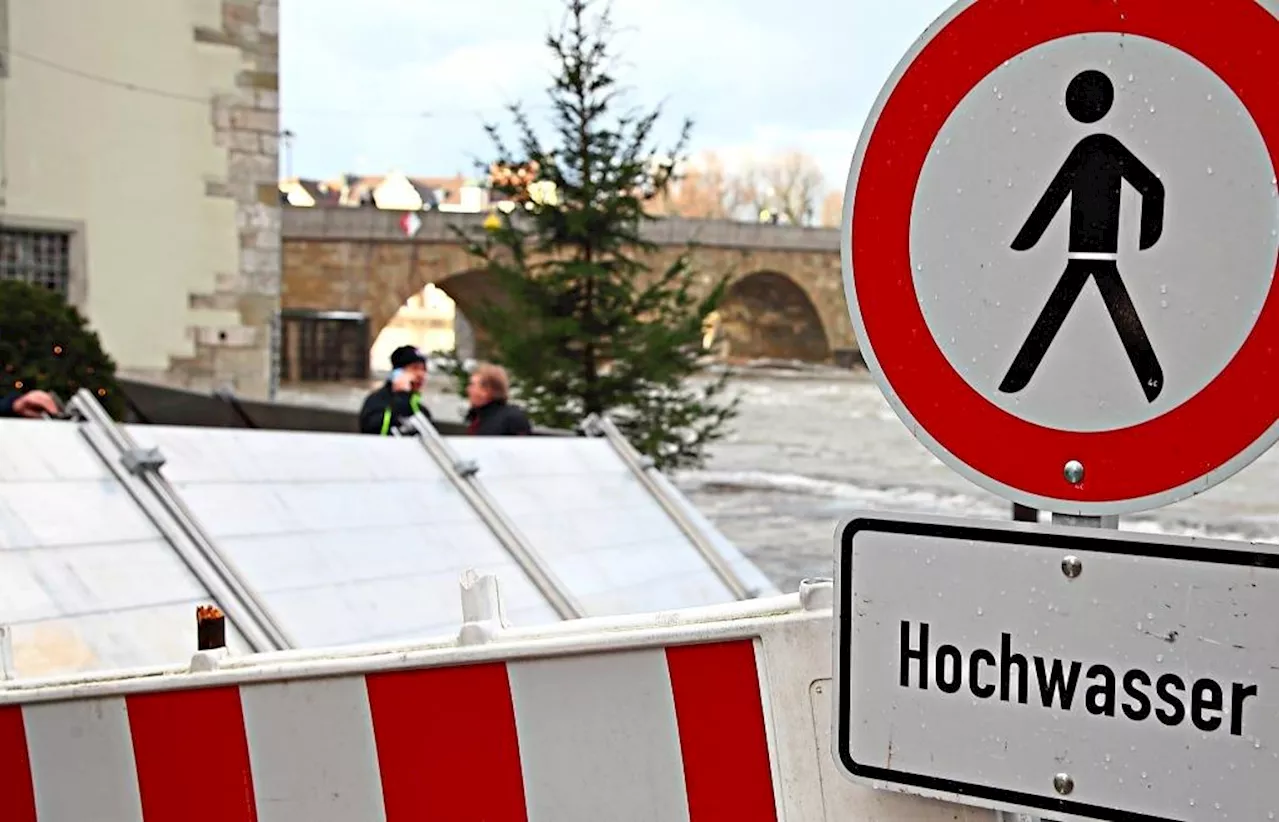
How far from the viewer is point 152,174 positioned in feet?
56.2

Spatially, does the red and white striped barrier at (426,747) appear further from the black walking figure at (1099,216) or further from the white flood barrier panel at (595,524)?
the white flood barrier panel at (595,524)

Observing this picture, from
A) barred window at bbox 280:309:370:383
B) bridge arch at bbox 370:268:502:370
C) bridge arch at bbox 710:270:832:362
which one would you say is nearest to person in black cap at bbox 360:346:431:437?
bridge arch at bbox 370:268:502:370

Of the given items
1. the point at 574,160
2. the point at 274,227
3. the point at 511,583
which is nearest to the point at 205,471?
the point at 511,583

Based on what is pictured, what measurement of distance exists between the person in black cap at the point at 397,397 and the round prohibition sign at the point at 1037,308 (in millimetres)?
5985

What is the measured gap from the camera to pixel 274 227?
17922 mm

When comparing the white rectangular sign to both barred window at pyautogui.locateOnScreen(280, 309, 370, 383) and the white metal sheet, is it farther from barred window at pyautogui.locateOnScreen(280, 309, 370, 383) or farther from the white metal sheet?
barred window at pyautogui.locateOnScreen(280, 309, 370, 383)

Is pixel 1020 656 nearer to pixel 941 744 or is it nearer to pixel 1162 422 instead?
pixel 941 744

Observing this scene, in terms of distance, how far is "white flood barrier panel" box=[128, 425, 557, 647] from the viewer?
4422 millimetres

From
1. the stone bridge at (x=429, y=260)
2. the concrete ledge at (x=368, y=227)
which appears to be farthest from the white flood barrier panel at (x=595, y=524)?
the concrete ledge at (x=368, y=227)

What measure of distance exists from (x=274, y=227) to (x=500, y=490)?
12932 mm

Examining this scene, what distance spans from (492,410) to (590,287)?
7.43 metres

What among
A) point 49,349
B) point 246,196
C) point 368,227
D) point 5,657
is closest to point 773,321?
point 368,227

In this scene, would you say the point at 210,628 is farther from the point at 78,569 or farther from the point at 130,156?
the point at 130,156

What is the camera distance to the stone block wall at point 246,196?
17.5m
